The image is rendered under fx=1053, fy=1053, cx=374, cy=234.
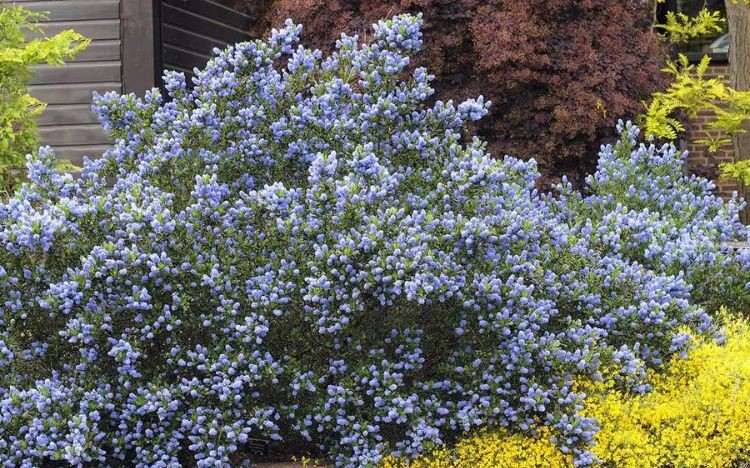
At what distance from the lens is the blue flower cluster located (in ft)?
11.5

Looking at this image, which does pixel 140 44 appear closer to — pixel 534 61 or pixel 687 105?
pixel 534 61

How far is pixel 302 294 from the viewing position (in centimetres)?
367

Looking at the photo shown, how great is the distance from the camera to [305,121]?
408 centimetres

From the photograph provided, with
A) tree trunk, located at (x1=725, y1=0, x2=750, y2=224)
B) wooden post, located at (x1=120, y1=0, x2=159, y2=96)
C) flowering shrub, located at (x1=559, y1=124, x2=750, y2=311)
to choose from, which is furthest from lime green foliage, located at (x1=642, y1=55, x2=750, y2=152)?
wooden post, located at (x1=120, y1=0, x2=159, y2=96)

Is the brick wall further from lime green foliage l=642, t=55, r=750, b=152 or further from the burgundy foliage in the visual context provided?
the burgundy foliage

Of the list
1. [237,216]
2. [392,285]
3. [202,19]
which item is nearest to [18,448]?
[237,216]

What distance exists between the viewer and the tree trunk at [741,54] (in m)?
8.06

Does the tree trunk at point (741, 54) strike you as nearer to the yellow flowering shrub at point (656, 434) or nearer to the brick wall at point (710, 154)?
the brick wall at point (710, 154)

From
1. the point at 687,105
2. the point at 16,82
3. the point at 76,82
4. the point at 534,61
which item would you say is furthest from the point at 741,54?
the point at 16,82

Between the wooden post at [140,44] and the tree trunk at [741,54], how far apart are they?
4379 millimetres

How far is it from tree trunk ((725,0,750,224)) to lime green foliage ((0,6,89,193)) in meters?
4.90

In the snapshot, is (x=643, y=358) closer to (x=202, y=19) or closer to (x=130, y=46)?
(x=130, y=46)

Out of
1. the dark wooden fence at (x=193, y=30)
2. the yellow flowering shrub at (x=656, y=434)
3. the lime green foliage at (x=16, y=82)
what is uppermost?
the dark wooden fence at (x=193, y=30)

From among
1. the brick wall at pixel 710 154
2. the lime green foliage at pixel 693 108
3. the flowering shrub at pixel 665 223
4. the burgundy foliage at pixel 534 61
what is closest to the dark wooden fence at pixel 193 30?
the burgundy foliage at pixel 534 61
